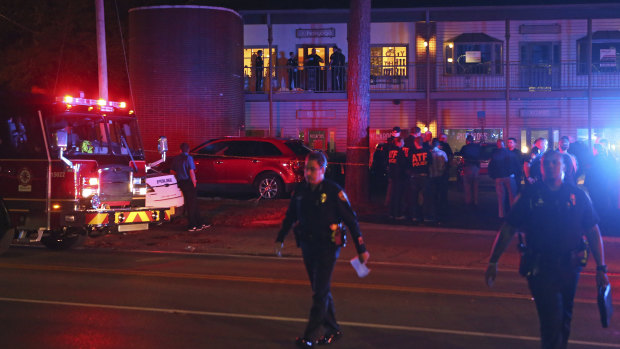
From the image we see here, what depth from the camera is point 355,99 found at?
16188 mm

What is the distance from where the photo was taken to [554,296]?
4.92m

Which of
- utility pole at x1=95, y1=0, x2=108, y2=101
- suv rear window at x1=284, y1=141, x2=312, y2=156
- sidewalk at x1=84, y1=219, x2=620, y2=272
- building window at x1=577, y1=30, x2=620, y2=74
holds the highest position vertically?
building window at x1=577, y1=30, x2=620, y2=74

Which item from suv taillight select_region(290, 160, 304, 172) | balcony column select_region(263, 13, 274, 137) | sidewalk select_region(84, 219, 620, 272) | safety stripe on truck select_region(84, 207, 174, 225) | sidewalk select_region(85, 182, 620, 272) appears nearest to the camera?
safety stripe on truck select_region(84, 207, 174, 225)

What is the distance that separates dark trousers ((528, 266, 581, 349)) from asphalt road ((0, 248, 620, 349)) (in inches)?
41.7

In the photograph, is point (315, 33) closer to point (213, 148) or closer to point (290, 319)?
point (213, 148)

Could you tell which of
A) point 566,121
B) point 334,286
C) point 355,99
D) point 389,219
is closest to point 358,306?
point 334,286

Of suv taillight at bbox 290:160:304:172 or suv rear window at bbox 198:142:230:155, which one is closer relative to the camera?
suv taillight at bbox 290:160:304:172

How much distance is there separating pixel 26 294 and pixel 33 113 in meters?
3.46

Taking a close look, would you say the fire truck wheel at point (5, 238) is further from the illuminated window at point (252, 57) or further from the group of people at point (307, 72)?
the illuminated window at point (252, 57)

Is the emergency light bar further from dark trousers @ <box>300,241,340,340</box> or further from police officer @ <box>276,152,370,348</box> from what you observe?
dark trousers @ <box>300,241,340,340</box>

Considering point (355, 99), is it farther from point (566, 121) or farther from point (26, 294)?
point (566, 121)

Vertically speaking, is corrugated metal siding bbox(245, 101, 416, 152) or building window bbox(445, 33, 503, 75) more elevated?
building window bbox(445, 33, 503, 75)

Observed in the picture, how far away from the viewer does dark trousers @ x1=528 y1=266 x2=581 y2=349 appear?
4.92m

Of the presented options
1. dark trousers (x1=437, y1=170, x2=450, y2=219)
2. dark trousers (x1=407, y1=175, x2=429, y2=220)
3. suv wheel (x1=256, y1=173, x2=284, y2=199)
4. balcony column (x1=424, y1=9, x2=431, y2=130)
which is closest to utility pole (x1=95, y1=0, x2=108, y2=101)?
suv wheel (x1=256, y1=173, x2=284, y2=199)
